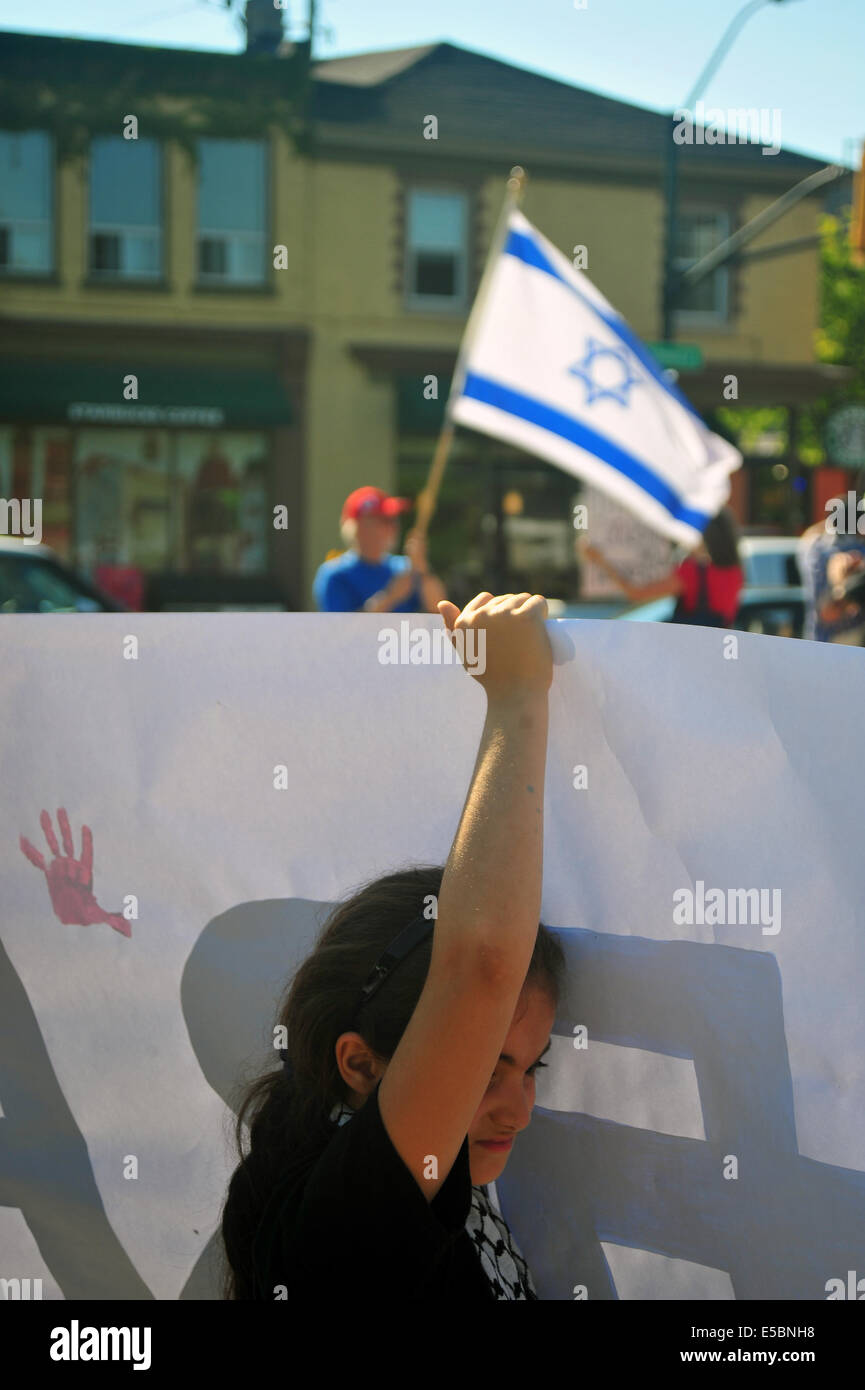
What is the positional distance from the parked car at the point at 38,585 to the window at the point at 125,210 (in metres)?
15.4

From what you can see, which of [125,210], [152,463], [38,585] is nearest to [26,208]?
[125,210]

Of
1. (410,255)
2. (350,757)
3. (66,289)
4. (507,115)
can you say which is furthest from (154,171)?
(350,757)

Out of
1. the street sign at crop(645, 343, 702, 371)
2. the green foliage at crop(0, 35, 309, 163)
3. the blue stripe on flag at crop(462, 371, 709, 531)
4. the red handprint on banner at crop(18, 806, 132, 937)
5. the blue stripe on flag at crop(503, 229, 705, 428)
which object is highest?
the green foliage at crop(0, 35, 309, 163)

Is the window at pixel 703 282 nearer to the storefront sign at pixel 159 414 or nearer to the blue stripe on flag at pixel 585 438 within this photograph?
the storefront sign at pixel 159 414

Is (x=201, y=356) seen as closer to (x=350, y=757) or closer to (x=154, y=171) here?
(x=154, y=171)

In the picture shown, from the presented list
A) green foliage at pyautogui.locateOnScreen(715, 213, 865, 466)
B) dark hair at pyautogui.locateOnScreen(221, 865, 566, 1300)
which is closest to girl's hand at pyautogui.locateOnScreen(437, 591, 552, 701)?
dark hair at pyautogui.locateOnScreen(221, 865, 566, 1300)

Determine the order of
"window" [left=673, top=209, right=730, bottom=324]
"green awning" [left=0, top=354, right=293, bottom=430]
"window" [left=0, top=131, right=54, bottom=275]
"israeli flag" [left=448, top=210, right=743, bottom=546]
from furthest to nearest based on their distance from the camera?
"window" [left=673, top=209, right=730, bottom=324] → "window" [left=0, top=131, right=54, bottom=275] → "green awning" [left=0, top=354, right=293, bottom=430] → "israeli flag" [left=448, top=210, right=743, bottom=546]

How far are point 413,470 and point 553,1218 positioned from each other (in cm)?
1982

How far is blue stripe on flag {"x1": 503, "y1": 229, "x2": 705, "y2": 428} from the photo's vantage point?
5.81 metres

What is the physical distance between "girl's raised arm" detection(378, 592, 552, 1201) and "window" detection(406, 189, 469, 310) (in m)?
20.5

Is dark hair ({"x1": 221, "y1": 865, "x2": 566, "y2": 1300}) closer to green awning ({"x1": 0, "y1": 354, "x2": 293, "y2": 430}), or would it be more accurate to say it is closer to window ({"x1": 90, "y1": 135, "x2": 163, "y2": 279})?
green awning ({"x1": 0, "y1": 354, "x2": 293, "y2": 430})

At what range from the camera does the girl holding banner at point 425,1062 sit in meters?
1.23

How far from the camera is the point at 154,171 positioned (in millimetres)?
20297

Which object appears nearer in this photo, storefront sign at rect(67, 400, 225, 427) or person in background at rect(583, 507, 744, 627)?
person in background at rect(583, 507, 744, 627)
